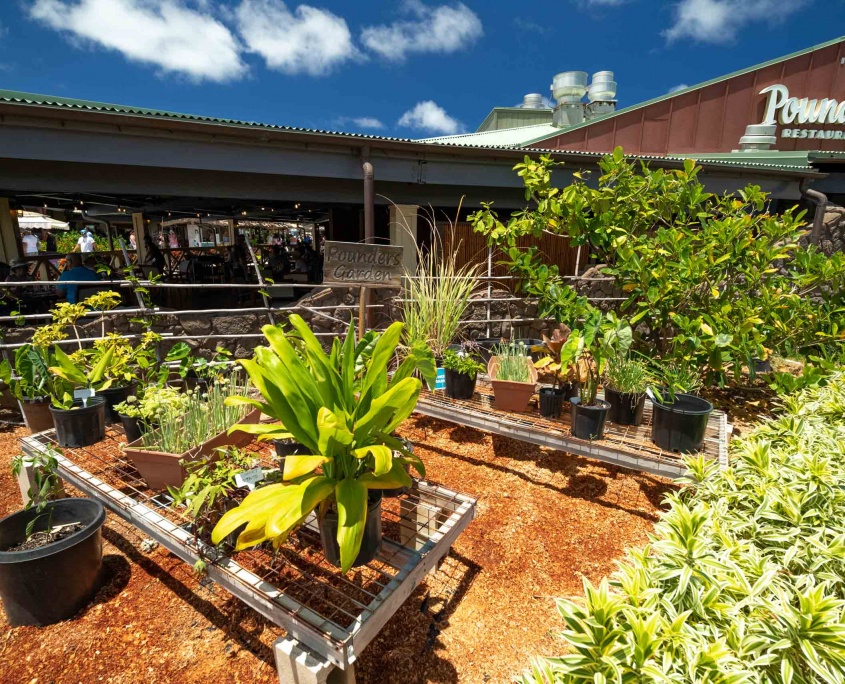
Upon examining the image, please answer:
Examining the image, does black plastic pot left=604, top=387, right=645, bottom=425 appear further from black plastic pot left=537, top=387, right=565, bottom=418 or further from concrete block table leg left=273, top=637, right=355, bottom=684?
concrete block table leg left=273, top=637, right=355, bottom=684

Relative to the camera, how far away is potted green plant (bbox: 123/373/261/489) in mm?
1838

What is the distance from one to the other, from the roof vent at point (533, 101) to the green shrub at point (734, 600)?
15.3m

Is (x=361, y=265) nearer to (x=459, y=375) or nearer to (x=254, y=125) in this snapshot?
(x=459, y=375)

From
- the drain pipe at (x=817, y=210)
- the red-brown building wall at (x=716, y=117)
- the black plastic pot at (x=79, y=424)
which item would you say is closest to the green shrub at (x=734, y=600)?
the black plastic pot at (x=79, y=424)

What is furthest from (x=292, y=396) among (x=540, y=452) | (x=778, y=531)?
Answer: (x=540, y=452)

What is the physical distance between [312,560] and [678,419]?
203 cm

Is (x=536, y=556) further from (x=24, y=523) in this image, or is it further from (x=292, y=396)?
(x=24, y=523)

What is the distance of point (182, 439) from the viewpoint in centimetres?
193

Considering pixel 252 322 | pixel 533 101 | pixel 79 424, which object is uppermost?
pixel 533 101

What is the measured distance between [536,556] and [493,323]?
359 cm

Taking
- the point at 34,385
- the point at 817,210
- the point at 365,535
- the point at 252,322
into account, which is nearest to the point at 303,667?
the point at 365,535

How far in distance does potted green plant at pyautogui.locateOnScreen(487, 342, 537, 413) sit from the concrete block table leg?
198cm

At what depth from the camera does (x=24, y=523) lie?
179 cm

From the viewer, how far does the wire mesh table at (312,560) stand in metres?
1.24
